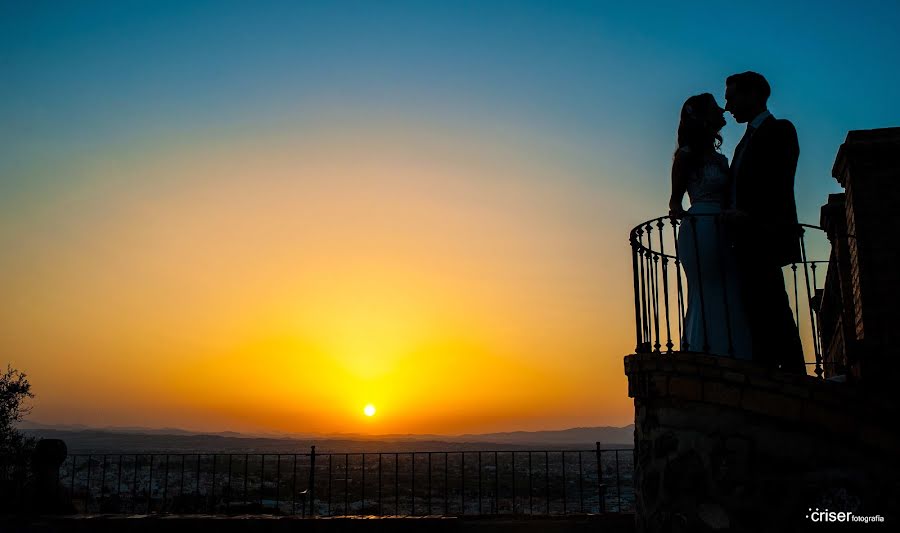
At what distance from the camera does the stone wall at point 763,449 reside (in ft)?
15.5

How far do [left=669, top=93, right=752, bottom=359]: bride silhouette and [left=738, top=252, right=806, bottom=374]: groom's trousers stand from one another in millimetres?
128

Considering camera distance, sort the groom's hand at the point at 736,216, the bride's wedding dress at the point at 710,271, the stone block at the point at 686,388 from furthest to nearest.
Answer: the bride's wedding dress at the point at 710,271 < the groom's hand at the point at 736,216 < the stone block at the point at 686,388

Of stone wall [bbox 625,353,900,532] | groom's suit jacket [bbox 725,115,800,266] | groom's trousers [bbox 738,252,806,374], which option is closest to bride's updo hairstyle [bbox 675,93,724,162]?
groom's suit jacket [bbox 725,115,800,266]

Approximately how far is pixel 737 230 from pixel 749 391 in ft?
5.16

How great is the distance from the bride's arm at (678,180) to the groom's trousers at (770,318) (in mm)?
757

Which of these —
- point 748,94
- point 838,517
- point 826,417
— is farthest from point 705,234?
point 838,517

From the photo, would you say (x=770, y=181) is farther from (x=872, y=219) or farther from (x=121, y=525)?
(x=121, y=525)

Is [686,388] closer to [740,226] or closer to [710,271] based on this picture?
[710,271]

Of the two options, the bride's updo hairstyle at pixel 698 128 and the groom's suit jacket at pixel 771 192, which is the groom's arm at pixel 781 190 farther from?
the bride's updo hairstyle at pixel 698 128

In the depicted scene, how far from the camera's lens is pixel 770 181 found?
19.5ft

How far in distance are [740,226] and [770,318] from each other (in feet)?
2.71

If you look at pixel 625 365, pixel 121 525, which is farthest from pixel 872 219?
pixel 121 525

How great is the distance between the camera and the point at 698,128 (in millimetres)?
6273

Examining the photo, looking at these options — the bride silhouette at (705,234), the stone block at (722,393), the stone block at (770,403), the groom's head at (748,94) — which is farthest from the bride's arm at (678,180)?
the stone block at (770,403)
